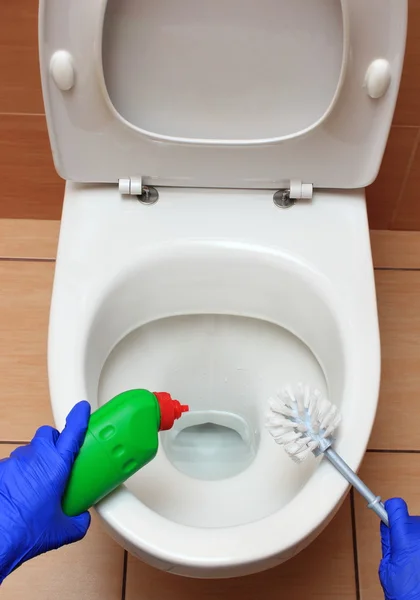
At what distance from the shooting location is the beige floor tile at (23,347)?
1.05 meters

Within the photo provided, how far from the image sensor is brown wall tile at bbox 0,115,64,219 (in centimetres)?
99

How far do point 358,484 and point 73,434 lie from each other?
26cm

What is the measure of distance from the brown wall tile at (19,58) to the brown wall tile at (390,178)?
51 centimetres

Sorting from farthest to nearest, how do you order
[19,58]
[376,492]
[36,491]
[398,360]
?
[398,360]
[376,492]
[19,58]
[36,491]

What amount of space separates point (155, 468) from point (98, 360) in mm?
153

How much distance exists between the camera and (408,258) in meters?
1.19

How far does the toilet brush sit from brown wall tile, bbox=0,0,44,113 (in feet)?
1.80

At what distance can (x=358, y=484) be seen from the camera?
609mm

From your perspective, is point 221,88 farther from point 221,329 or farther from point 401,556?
point 401,556

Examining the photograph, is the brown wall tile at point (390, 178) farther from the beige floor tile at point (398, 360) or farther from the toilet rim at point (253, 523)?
the toilet rim at point (253, 523)

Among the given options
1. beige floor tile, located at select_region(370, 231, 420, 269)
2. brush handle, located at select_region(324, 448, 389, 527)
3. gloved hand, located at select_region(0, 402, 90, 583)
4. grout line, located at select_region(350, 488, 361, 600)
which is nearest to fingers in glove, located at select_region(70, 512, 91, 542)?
gloved hand, located at select_region(0, 402, 90, 583)

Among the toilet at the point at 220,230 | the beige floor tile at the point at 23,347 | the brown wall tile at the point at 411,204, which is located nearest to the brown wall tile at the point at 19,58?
the toilet at the point at 220,230

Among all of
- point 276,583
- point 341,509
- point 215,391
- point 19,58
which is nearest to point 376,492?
point 341,509

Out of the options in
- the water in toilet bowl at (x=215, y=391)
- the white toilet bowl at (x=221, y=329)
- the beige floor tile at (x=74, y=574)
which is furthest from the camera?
the beige floor tile at (x=74, y=574)
